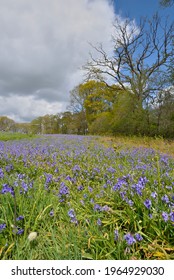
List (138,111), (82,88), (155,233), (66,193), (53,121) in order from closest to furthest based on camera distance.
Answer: (155,233), (66,193), (138,111), (82,88), (53,121)

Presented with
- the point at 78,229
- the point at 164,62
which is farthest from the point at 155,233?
the point at 164,62

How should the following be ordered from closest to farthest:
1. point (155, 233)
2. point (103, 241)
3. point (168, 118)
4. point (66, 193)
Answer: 1. point (103, 241)
2. point (155, 233)
3. point (66, 193)
4. point (168, 118)

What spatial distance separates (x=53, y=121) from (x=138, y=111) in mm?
38887

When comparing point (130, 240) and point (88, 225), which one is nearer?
point (130, 240)

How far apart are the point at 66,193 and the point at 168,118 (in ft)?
54.2

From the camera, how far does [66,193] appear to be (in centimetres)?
238

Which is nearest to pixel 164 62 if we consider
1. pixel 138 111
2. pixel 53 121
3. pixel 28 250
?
pixel 138 111
